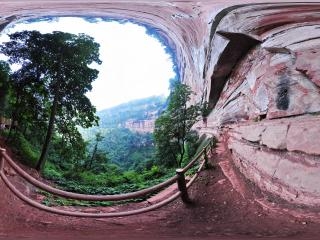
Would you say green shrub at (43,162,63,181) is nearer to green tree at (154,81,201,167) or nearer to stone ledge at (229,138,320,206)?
green tree at (154,81,201,167)

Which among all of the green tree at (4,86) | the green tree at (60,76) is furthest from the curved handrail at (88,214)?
the green tree at (4,86)

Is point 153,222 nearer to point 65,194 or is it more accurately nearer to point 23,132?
point 65,194

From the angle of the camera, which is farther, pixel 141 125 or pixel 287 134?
pixel 141 125

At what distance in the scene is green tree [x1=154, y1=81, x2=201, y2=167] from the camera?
1003 millimetres

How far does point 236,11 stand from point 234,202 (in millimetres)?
799

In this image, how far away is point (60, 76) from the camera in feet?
3.29

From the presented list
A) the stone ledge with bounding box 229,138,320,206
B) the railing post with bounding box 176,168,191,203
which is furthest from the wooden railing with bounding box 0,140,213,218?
the stone ledge with bounding box 229,138,320,206

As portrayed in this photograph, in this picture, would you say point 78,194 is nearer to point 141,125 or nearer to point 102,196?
point 102,196

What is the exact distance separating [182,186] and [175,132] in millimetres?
177

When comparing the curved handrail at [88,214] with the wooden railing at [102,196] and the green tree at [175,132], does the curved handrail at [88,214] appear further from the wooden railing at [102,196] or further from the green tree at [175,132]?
the green tree at [175,132]

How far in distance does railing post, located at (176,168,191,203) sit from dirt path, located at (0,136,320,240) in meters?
0.02

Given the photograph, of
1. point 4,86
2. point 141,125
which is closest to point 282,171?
point 141,125

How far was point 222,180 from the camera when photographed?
0.93 m

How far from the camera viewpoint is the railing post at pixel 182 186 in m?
0.91
